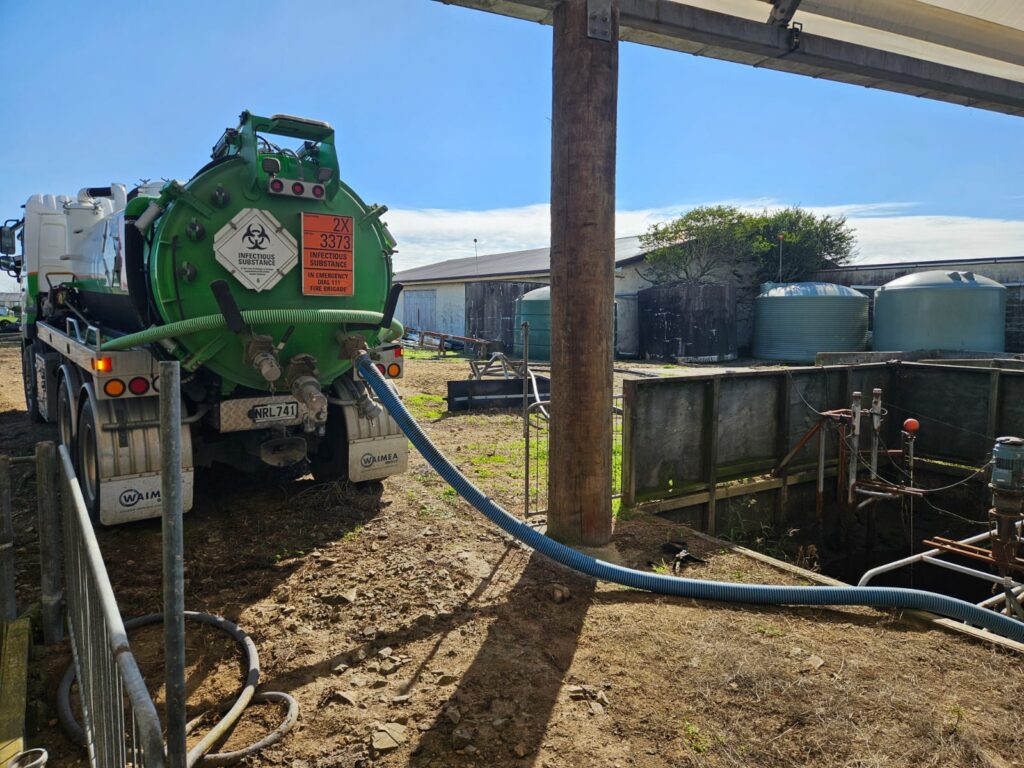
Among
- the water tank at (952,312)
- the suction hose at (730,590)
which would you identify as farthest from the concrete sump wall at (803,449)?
the water tank at (952,312)

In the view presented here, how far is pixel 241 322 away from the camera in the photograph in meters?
4.72

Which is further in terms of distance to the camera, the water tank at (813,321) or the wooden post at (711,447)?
the water tank at (813,321)

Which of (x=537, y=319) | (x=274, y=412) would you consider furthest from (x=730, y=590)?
(x=537, y=319)

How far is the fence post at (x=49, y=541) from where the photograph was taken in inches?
127

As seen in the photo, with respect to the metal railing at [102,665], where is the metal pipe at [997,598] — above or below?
below

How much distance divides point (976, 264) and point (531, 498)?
23776 millimetres

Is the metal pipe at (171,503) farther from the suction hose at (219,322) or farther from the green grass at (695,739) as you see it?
the suction hose at (219,322)

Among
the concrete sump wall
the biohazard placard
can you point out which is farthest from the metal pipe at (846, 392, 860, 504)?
the biohazard placard

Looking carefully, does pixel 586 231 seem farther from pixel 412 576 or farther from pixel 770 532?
pixel 770 532

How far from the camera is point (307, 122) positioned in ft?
17.3

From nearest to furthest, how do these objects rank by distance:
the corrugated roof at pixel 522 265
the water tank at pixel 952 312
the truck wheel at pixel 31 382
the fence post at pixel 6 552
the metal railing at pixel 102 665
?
1. the metal railing at pixel 102 665
2. the fence post at pixel 6 552
3. the truck wheel at pixel 31 382
4. the water tank at pixel 952 312
5. the corrugated roof at pixel 522 265

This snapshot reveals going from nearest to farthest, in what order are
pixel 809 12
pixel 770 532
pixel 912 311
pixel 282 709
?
pixel 282 709, pixel 809 12, pixel 770 532, pixel 912 311

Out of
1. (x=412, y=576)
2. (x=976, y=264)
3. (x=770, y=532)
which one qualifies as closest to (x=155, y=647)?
(x=412, y=576)

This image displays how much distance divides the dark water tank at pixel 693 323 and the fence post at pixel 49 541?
802 inches
